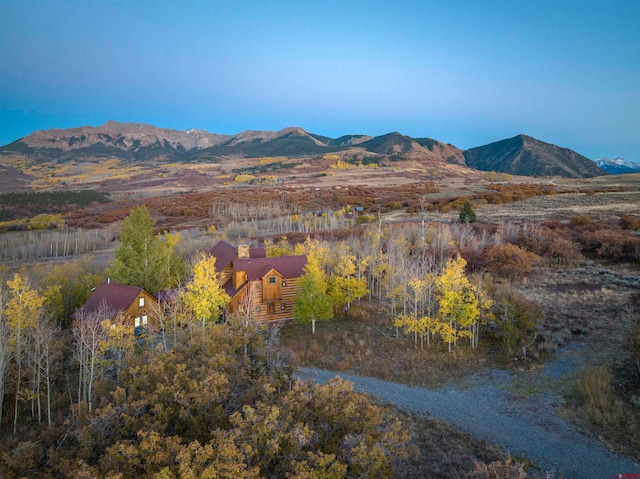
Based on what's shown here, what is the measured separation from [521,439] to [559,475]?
7.90 feet

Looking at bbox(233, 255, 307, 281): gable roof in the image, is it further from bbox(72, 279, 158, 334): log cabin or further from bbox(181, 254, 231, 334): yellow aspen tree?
bbox(72, 279, 158, 334): log cabin

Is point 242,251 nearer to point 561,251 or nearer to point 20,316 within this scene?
point 20,316

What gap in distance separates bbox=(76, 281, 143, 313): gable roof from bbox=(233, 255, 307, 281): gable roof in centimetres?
880

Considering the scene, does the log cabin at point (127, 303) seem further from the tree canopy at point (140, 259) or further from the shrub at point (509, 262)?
the shrub at point (509, 262)

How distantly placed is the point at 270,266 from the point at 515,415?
22.5 meters

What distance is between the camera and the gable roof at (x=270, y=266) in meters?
34.4

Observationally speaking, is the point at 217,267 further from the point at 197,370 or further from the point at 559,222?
the point at 559,222

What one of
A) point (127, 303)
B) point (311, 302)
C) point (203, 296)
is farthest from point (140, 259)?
point (311, 302)

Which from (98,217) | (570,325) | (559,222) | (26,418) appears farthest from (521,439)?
(98,217)

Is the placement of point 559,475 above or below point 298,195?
below

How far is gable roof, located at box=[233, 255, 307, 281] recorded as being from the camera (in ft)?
113

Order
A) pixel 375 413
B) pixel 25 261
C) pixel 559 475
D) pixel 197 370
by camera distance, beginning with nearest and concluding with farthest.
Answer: pixel 375 413, pixel 197 370, pixel 559 475, pixel 25 261

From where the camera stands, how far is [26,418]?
71.8 ft

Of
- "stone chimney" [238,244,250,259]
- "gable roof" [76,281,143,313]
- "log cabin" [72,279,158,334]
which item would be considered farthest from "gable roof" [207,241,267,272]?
"gable roof" [76,281,143,313]
